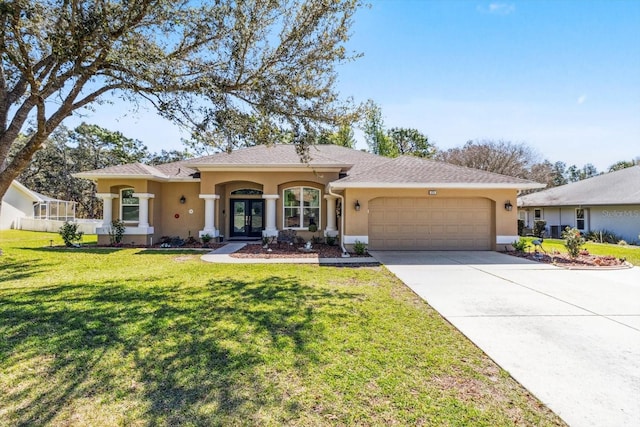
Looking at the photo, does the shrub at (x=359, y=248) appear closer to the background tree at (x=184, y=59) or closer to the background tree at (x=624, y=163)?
the background tree at (x=184, y=59)

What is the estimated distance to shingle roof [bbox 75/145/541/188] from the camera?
12664mm

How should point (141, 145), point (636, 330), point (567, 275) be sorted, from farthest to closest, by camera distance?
point (141, 145)
point (567, 275)
point (636, 330)

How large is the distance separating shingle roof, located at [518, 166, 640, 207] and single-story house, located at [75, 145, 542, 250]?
33.8 ft

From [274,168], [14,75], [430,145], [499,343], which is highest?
[430,145]

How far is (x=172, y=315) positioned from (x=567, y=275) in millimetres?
9293

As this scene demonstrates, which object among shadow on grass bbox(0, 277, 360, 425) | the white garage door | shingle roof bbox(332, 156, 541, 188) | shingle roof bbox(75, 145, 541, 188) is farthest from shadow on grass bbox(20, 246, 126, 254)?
the white garage door

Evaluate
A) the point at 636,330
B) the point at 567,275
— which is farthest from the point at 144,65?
the point at 567,275

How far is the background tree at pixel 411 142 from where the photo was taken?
1422 inches

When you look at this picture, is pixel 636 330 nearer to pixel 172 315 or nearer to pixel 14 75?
pixel 172 315

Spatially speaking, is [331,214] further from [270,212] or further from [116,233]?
[116,233]

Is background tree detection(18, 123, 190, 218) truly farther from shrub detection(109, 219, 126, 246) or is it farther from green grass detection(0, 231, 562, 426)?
green grass detection(0, 231, 562, 426)

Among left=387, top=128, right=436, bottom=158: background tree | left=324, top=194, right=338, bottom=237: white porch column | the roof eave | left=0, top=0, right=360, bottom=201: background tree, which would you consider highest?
left=387, top=128, right=436, bottom=158: background tree

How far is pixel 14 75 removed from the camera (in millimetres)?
9055

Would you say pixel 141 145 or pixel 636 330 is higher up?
pixel 141 145
